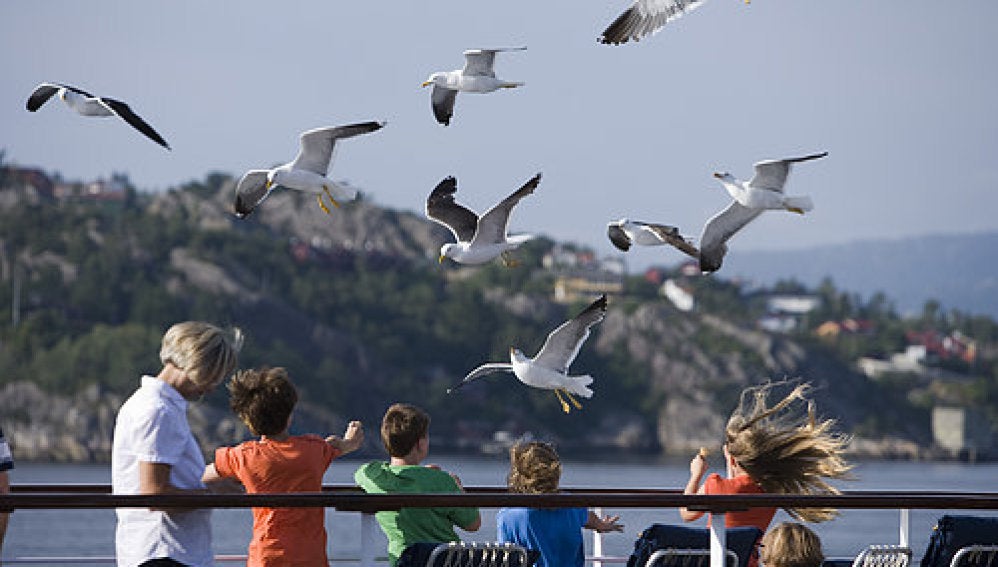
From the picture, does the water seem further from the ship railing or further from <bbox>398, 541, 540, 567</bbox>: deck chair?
<bbox>398, 541, 540, 567</bbox>: deck chair

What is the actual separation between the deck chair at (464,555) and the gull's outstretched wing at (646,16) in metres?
6.81

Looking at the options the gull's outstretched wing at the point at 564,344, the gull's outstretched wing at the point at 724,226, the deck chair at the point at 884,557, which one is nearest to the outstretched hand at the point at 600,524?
the deck chair at the point at 884,557

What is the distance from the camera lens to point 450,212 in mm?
11445

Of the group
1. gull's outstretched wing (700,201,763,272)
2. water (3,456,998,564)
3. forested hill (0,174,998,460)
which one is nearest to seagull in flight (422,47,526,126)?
gull's outstretched wing (700,201,763,272)

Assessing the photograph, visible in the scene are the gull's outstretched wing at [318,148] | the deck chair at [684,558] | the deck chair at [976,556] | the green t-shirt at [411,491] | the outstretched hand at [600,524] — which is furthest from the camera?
the gull's outstretched wing at [318,148]

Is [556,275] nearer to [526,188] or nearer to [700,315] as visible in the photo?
[700,315]

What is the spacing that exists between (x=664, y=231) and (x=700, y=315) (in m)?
119

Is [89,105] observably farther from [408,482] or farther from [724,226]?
[408,482]

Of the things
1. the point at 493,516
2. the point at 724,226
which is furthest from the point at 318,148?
the point at 493,516

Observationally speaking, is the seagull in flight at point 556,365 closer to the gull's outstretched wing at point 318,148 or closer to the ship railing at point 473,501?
the gull's outstretched wing at point 318,148

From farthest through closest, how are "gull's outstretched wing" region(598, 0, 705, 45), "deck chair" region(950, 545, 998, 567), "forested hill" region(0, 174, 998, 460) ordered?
"forested hill" region(0, 174, 998, 460), "gull's outstretched wing" region(598, 0, 705, 45), "deck chair" region(950, 545, 998, 567)

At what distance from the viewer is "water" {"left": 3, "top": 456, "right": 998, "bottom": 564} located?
4847cm

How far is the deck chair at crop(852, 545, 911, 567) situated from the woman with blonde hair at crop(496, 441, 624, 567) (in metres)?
0.92

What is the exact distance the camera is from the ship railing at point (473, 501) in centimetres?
469
